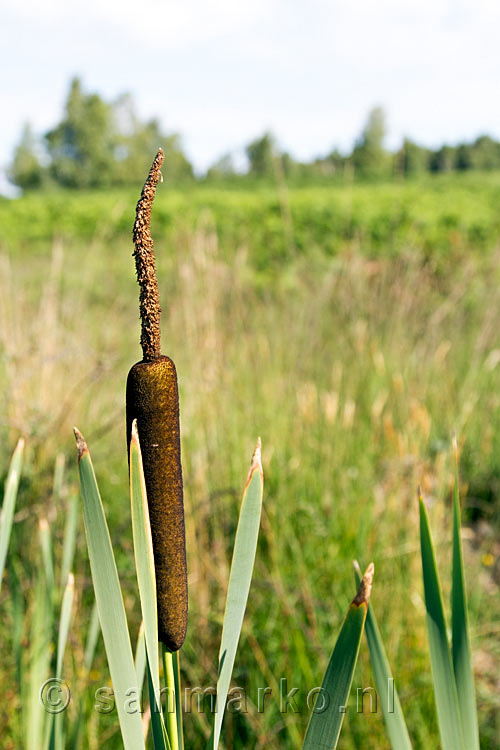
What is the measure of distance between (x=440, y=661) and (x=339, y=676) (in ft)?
0.46

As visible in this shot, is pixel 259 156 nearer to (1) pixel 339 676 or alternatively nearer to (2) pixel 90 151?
(2) pixel 90 151

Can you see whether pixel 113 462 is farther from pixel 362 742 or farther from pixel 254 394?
pixel 362 742

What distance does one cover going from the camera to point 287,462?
2.62 metres

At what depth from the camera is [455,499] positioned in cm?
64

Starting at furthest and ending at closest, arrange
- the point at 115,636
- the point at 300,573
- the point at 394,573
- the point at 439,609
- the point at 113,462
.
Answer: the point at 113,462
the point at 394,573
the point at 300,573
the point at 439,609
the point at 115,636

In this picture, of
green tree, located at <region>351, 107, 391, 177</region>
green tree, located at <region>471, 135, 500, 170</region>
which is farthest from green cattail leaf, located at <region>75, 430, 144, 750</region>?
green tree, located at <region>471, 135, 500, 170</region>

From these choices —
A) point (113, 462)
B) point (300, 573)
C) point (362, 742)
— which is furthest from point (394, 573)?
point (113, 462)

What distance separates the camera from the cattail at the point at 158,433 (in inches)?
17.8

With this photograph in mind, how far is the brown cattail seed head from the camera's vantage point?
0.48 metres

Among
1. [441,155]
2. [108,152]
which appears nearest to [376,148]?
[441,155]

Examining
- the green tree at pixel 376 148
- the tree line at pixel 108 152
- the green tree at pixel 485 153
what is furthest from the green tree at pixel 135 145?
the green tree at pixel 485 153

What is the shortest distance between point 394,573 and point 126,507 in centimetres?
108

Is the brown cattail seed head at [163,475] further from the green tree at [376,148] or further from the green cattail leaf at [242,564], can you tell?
the green tree at [376,148]

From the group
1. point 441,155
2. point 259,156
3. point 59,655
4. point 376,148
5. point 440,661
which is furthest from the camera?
point 441,155
